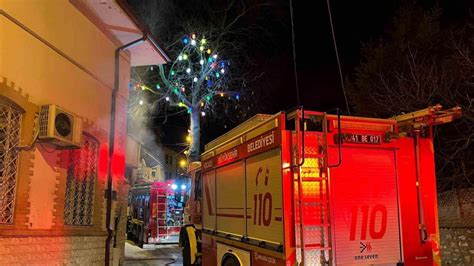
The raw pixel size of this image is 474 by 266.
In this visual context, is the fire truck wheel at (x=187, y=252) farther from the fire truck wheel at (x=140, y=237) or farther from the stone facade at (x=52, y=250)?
the fire truck wheel at (x=140, y=237)

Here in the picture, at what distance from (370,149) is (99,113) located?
4877 millimetres

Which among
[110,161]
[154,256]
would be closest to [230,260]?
[110,161]

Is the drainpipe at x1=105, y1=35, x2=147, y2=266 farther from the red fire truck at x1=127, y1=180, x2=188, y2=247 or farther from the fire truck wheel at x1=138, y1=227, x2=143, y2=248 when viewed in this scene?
the fire truck wheel at x1=138, y1=227, x2=143, y2=248

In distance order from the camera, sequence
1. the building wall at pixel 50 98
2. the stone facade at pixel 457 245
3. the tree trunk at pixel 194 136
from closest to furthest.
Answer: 1. the building wall at pixel 50 98
2. the stone facade at pixel 457 245
3. the tree trunk at pixel 194 136

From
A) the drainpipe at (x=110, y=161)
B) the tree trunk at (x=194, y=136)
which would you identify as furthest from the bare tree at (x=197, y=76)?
the drainpipe at (x=110, y=161)

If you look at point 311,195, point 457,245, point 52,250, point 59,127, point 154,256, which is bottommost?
point 154,256

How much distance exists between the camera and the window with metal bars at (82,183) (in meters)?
7.47

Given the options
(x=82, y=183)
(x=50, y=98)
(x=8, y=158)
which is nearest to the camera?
(x=8, y=158)

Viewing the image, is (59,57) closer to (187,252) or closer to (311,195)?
(311,195)

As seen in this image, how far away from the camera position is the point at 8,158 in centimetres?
580

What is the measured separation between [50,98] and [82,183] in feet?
6.06

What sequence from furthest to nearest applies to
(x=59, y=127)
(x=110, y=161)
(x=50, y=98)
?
(x=110, y=161) < (x=50, y=98) < (x=59, y=127)

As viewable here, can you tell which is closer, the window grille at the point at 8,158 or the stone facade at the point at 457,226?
the window grille at the point at 8,158

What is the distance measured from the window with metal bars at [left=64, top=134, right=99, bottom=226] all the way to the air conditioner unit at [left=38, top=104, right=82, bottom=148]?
794mm
